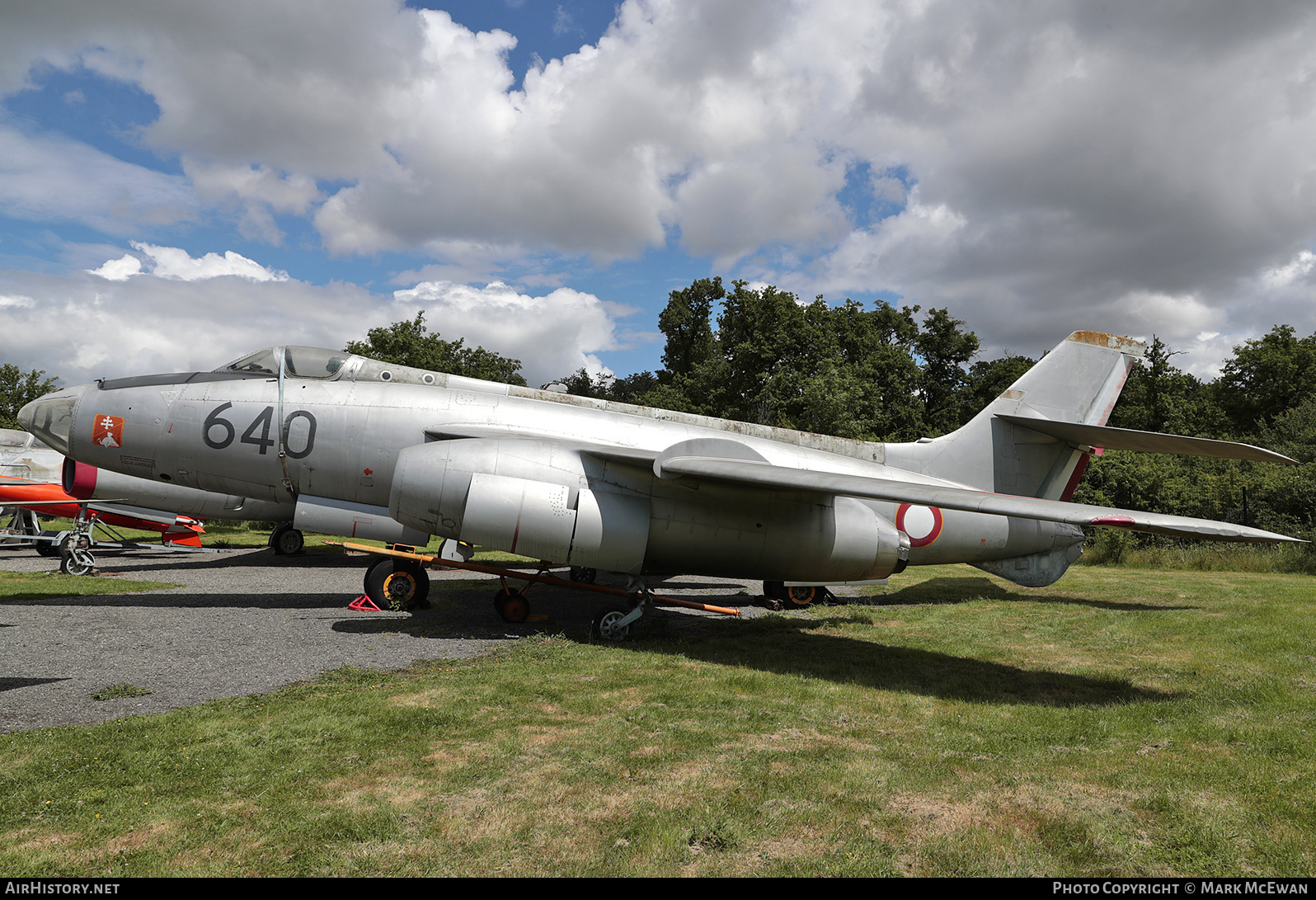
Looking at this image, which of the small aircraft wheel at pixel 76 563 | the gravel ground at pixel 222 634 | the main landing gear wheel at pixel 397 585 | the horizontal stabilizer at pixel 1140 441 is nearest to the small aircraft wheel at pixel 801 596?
the gravel ground at pixel 222 634

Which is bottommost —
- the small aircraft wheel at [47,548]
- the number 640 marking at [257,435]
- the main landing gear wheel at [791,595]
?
the small aircraft wheel at [47,548]

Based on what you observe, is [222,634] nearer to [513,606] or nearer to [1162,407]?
[513,606]

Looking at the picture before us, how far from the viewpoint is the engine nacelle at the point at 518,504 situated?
24.0 ft

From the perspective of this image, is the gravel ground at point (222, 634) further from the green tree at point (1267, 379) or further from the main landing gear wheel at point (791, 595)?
the green tree at point (1267, 379)

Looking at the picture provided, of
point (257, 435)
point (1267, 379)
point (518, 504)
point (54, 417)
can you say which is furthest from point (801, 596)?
point (1267, 379)

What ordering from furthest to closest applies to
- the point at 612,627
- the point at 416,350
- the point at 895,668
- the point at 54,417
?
the point at 416,350
the point at 54,417
the point at 612,627
the point at 895,668

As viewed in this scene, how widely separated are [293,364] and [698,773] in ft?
26.6

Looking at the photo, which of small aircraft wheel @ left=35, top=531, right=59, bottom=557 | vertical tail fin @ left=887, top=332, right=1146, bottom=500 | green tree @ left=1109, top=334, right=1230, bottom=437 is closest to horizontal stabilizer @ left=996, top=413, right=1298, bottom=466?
vertical tail fin @ left=887, top=332, right=1146, bottom=500

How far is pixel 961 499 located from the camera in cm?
588

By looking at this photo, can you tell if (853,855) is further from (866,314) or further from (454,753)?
(866,314)

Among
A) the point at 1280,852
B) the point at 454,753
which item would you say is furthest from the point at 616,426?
the point at 1280,852

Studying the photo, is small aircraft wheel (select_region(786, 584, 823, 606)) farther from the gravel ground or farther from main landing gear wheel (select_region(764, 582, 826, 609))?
the gravel ground

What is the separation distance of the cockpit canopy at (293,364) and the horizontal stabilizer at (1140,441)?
1078 centimetres

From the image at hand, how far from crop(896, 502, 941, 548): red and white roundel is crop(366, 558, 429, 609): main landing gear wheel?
728 centimetres
